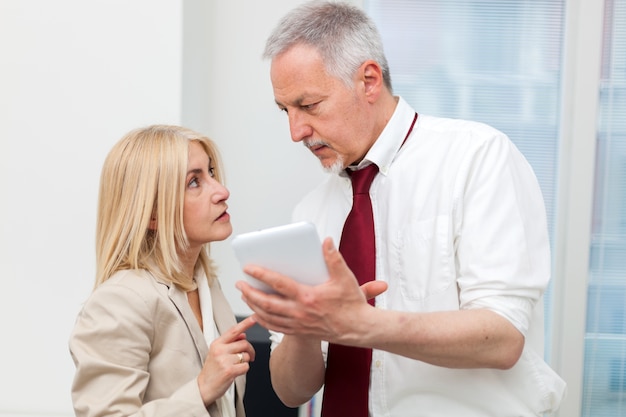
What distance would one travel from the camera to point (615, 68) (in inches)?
110

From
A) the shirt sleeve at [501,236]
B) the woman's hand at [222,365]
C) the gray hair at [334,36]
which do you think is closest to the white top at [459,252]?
the shirt sleeve at [501,236]

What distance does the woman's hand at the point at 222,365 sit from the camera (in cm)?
154

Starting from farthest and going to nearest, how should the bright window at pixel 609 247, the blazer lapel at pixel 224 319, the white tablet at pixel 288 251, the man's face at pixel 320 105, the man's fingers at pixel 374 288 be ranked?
the bright window at pixel 609 247 → the blazer lapel at pixel 224 319 → the man's face at pixel 320 105 → the man's fingers at pixel 374 288 → the white tablet at pixel 288 251

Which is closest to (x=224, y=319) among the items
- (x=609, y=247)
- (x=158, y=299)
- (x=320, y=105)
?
(x=158, y=299)

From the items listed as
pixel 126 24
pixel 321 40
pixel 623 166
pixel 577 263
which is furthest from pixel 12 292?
pixel 623 166

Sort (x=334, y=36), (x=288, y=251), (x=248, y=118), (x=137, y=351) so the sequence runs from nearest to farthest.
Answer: (x=288, y=251) < (x=137, y=351) < (x=334, y=36) < (x=248, y=118)

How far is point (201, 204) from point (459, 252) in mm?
578

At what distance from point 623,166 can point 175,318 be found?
6.24 feet

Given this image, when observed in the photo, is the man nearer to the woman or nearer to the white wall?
the woman

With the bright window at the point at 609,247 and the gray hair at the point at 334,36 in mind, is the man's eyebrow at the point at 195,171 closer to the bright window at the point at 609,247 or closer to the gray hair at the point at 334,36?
the gray hair at the point at 334,36

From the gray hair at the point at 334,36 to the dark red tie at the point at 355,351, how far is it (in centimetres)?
24

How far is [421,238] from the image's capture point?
64.5 inches

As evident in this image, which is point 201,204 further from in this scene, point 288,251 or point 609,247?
point 609,247

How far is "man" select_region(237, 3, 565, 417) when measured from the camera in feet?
4.93
